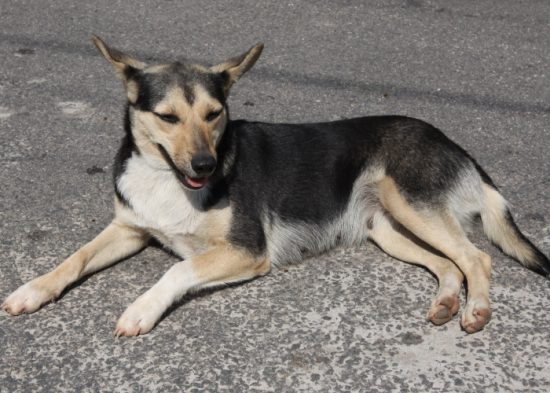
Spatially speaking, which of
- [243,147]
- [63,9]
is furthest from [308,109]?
[63,9]

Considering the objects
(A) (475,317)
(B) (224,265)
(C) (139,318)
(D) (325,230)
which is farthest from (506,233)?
(C) (139,318)

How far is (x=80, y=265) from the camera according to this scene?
379 cm

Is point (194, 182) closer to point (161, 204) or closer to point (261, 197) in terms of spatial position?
point (161, 204)

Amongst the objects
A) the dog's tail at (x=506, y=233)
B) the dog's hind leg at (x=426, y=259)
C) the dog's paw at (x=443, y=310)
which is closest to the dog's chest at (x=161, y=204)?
the dog's hind leg at (x=426, y=259)

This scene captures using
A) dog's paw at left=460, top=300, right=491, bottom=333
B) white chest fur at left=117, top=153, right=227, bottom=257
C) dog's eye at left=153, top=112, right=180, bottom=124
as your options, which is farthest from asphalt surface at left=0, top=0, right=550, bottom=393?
dog's eye at left=153, top=112, right=180, bottom=124

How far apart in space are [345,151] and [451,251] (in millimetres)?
837

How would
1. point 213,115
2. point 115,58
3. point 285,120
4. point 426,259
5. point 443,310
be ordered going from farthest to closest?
point 285,120 < point 426,259 < point 115,58 < point 213,115 < point 443,310

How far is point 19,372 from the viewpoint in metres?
3.28

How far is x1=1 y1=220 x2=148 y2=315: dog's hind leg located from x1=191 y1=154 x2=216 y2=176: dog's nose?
72cm

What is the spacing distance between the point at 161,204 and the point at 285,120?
2.03 m

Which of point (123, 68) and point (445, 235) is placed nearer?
point (123, 68)

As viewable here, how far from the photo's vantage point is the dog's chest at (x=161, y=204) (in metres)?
3.86

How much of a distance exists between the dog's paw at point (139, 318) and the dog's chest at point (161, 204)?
0.48 metres

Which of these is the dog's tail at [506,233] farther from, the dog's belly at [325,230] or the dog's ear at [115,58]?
the dog's ear at [115,58]
